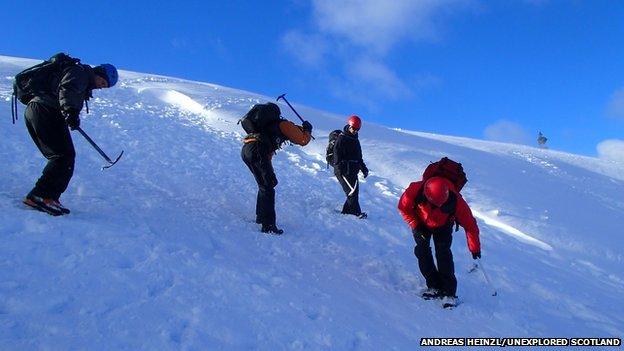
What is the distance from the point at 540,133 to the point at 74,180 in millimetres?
47093

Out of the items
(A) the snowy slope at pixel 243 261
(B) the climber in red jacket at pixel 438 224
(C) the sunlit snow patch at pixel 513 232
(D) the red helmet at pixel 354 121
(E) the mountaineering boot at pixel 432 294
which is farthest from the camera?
(C) the sunlit snow patch at pixel 513 232

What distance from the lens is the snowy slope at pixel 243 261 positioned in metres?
3.71

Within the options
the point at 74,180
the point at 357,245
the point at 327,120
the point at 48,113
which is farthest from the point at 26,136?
the point at 327,120

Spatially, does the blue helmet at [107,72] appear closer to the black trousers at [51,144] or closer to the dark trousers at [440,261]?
the black trousers at [51,144]

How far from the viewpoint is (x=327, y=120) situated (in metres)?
22.8

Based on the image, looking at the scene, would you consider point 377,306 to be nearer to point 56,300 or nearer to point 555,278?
point 56,300

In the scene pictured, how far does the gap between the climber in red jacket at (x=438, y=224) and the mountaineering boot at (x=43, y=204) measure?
4115 mm

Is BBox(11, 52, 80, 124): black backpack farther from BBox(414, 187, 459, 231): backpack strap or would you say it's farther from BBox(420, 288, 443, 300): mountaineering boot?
BBox(420, 288, 443, 300): mountaineering boot

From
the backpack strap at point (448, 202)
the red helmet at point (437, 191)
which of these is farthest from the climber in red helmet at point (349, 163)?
the red helmet at point (437, 191)

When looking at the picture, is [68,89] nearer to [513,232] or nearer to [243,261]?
[243,261]

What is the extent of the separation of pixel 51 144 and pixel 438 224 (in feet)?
15.8

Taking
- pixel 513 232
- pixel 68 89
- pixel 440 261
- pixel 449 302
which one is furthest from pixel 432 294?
pixel 513 232

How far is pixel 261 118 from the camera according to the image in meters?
6.86

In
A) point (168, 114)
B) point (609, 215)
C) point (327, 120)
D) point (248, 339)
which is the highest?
point (327, 120)
